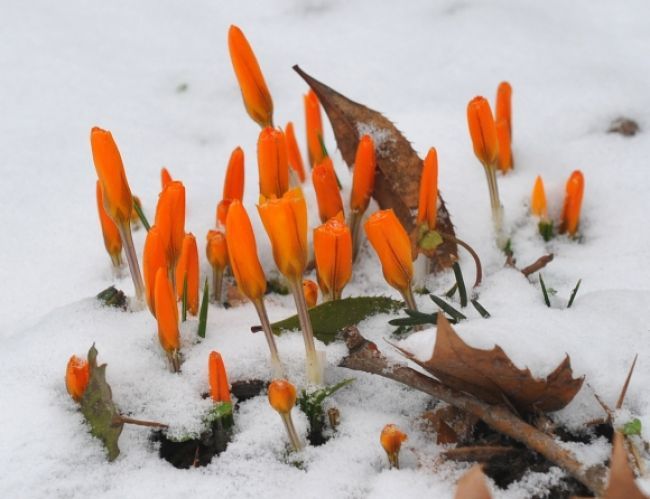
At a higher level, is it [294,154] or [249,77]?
[249,77]

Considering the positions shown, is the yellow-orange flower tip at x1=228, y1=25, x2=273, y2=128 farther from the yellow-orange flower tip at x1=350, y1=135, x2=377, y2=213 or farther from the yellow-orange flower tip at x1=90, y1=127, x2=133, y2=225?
the yellow-orange flower tip at x1=90, y1=127, x2=133, y2=225

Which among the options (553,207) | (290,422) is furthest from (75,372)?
(553,207)

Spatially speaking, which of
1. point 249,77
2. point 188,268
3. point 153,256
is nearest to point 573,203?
point 249,77

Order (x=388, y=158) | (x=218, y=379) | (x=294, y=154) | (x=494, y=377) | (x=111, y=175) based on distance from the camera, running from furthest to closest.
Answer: (x=294, y=154), (x=388, y=158), (x=111, y=175), (x=218, y=379), (x=494, y=377)

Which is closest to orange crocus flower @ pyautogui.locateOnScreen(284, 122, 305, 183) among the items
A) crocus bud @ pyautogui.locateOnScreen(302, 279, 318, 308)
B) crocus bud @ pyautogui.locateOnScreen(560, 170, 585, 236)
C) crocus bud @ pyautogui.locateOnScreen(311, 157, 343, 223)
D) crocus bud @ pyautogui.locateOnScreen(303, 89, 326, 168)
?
crocus bud @ pyautogui.locateOnScreen(303, 89, 326, 168)

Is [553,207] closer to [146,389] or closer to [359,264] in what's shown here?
[359,264]

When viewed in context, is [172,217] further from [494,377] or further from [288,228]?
[494,377]

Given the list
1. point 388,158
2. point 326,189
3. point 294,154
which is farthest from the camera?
point 294,154
